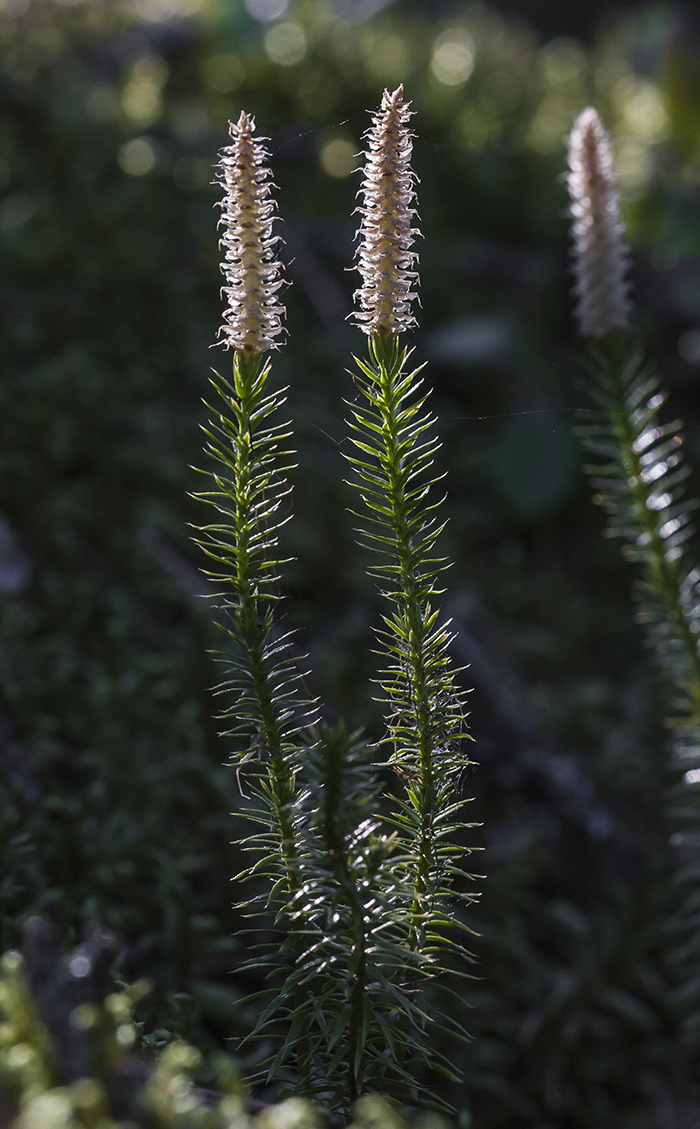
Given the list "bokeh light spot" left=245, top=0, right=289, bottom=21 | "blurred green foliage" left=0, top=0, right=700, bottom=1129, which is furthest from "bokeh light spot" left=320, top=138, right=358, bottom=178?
"bokeh light spot" left=245, top=0, right=289, bottom=21

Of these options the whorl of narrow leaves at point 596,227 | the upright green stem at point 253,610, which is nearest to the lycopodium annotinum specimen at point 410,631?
the upright green stem at point 253,610

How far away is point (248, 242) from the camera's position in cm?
79

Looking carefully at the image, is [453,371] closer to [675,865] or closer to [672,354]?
[672,354]

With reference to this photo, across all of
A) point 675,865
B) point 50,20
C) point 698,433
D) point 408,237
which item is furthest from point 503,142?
point 408,237

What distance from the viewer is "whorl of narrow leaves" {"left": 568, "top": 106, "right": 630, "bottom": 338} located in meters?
1.19

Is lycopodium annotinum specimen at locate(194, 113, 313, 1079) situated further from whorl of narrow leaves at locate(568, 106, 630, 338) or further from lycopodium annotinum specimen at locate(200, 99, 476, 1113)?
whorl of narrow leaves at locate(568, 106, 630, 338)

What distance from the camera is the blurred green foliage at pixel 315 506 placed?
59.1 inches

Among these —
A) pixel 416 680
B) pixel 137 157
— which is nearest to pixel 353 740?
pixel 416 680

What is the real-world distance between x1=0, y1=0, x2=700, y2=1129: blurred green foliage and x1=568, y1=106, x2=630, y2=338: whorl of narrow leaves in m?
0.33

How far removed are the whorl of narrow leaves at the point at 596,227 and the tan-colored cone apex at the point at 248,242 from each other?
21.8 inches

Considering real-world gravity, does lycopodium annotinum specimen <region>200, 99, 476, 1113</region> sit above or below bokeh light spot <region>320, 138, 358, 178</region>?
below

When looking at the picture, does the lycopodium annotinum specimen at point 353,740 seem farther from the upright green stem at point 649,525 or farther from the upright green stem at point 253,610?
the upright green stem at point 649,525

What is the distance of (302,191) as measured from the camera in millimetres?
3045

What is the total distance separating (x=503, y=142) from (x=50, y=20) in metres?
2.00
